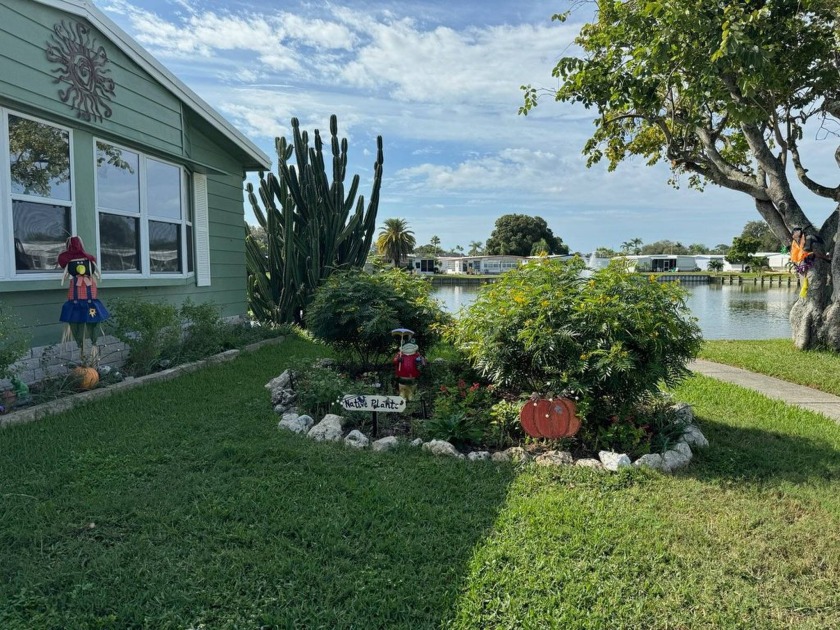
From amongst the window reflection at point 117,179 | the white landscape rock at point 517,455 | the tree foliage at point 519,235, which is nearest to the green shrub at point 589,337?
the white landscape rock at point 517,455

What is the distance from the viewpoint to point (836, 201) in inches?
352

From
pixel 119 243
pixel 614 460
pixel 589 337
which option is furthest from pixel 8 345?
pixel 614 460

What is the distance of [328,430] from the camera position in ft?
14.3

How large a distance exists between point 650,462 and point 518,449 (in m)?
0.90

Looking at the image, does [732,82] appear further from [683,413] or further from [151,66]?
[151,66]

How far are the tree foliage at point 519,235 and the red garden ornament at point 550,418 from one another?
64.0m

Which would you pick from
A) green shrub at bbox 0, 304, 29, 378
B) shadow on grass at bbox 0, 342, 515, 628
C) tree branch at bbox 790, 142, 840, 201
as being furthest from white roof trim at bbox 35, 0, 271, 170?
tree branch at bbox 790, 142, 840, 201

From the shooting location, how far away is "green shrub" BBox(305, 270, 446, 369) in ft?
19.6

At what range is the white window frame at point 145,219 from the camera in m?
6.21

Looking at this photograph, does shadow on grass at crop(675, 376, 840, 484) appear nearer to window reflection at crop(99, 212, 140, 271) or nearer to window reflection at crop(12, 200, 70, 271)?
window reflection at crop(12, 200, 70, 271)

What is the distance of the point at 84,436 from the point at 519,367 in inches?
132

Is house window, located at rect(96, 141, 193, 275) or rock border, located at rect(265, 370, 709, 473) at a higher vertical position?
house window, located at rect(96, 141, 193, 275)

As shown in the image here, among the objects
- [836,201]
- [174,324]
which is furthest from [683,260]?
[174,324]

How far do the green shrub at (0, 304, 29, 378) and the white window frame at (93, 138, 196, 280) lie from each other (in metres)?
1.66
